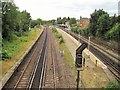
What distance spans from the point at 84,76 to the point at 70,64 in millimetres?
5704

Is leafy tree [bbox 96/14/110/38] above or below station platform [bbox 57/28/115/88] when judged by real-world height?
above

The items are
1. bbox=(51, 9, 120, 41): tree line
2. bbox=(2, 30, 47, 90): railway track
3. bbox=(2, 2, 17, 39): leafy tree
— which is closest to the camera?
bbox=(2, 30, 47, 90): railway track

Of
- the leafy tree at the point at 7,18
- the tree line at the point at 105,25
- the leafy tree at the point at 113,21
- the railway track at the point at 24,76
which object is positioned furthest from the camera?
the leafy tree at the point at 113,21

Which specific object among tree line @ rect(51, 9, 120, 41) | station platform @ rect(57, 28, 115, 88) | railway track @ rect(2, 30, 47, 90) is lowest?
station platform @ rect(57, 28, 115, 88)

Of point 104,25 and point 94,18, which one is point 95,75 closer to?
point 104,25

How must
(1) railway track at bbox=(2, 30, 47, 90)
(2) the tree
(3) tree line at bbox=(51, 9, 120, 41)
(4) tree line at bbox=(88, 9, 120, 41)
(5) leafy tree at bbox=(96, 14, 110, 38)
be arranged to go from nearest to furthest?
(1) railway track at bbox=(2, 30, 47, 90), (3) tree line at bbox=(51, 9, 120, 41), (4) tree line at bbox=(88, 9, 120, 41), (5) leafy tree at bbox=(96, 14, 110, 38), (2) the tree

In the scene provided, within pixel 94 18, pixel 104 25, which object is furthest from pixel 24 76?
pixel 94 18

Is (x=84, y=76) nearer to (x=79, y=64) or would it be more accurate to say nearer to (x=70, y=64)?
(x=70, y=64)

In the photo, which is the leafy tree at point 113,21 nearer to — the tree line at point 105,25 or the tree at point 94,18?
the tree line at point 105,25

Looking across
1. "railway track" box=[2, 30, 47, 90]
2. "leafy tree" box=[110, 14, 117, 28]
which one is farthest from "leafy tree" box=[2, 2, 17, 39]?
"leafy tree" box=[110, 14, 117, 28]

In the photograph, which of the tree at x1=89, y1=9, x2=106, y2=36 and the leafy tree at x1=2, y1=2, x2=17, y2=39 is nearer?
the leafy tree at x1=2, y1=2, x2=17, y2=39

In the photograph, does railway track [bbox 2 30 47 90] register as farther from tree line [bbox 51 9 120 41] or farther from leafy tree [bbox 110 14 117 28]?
leafy tree [bbox 110 14 117 28]

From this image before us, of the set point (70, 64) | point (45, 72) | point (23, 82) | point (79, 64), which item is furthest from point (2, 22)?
point (79, 64)

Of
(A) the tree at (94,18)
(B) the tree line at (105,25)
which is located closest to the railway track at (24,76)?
(B) the tree line at (105,25)
